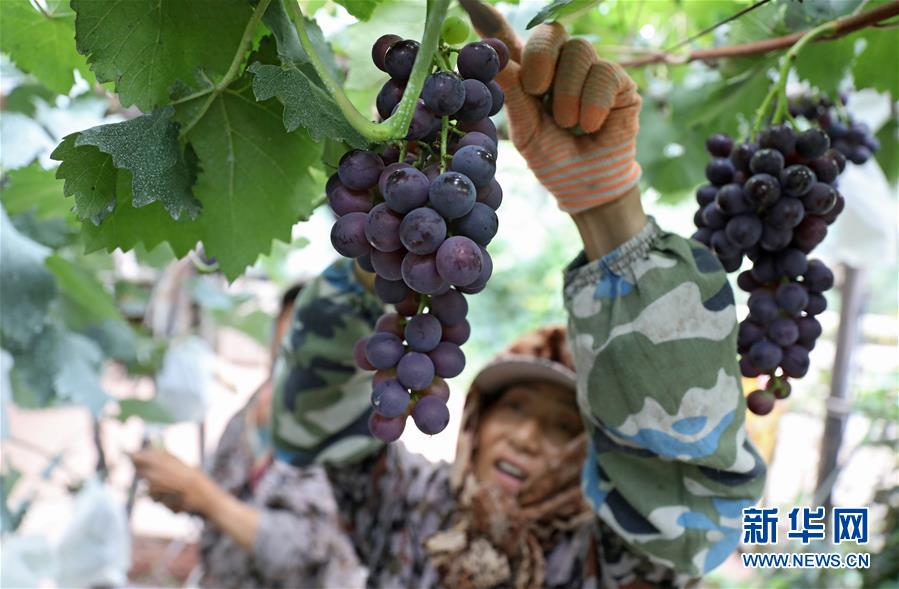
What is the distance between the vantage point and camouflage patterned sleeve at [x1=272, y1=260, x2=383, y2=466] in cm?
91

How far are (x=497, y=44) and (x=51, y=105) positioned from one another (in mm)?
639

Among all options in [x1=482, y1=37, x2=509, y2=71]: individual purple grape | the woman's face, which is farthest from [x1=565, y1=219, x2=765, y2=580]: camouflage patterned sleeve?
the woman's face

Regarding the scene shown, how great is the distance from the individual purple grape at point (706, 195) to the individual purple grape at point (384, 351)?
35 cm

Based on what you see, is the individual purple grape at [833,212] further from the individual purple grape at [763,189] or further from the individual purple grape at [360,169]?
the individual purple grape at [360,169]

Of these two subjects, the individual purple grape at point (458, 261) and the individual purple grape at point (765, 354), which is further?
the individual purple grape at point (765, 354)

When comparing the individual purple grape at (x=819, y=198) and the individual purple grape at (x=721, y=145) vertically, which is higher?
the individual purple grape at (x=721, y=145)

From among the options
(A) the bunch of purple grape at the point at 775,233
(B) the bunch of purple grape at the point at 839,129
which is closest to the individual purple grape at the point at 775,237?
(A) the bunch of purple grape at the point at 775,233

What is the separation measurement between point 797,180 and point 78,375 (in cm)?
91

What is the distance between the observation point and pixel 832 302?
10.3 feet

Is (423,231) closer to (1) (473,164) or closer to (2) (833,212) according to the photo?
(1) (473,164)

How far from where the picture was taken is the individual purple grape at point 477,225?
0.34 m

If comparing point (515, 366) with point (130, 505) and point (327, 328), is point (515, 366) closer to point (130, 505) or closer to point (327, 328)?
point (327, 328)

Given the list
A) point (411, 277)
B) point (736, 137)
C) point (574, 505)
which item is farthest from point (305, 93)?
point (574, 505)

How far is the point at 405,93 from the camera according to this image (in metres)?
0.34
